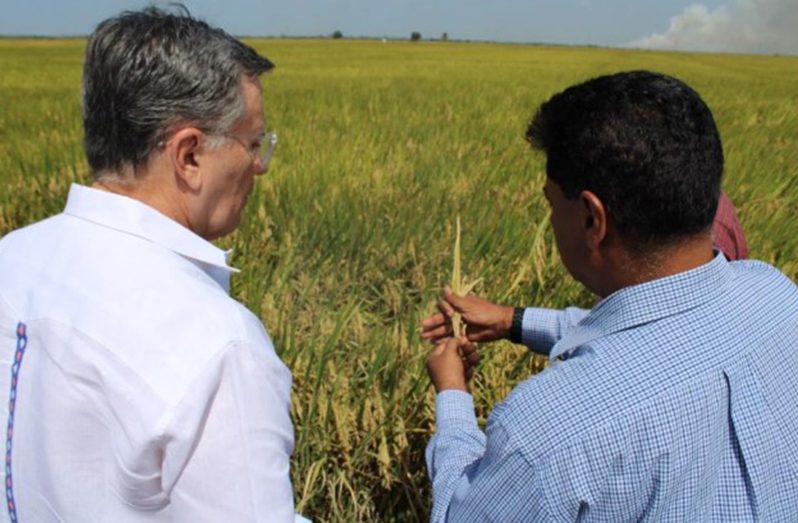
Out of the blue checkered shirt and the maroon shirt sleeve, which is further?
the maroon shirt sleeve

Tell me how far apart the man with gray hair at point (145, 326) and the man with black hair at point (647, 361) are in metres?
0.28

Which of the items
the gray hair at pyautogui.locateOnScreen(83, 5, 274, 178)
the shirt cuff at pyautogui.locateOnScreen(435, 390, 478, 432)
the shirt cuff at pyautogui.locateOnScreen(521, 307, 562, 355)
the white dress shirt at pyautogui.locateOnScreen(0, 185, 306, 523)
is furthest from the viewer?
the shirt cuff at pyautogui.locateOnScreen(521, 307, 562, 355)

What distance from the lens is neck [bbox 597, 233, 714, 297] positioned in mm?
810

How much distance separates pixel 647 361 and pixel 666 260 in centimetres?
13

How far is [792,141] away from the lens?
18.7 ft

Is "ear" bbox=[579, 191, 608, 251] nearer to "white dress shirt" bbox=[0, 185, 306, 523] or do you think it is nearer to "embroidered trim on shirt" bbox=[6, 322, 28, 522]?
"white dress shirt" bbox=[0, 185, 306, 523]

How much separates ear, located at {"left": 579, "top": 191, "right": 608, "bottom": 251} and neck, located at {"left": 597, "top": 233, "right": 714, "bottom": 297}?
27 mm

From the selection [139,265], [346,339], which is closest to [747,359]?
[139,265]

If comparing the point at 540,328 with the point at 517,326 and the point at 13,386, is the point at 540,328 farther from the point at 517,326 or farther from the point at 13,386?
the point at 13,386

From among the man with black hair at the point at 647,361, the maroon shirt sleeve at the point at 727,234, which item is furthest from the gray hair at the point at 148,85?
the maroon shirt sleeve at the point at 727,234

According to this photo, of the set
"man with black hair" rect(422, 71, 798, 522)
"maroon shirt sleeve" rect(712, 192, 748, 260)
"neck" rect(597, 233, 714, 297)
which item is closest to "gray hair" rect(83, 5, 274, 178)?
"man with black hair" rect(422, 71, 798, 522)

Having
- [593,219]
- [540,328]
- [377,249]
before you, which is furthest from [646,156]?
[377,249]

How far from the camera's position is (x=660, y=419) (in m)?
0.74

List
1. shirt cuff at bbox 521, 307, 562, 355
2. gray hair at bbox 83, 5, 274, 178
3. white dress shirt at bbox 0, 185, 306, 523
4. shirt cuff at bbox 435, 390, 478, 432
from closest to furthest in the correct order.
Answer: white dress shirt at bbox 0, 185, 306, 523 → gray hair at bbox 83, 5, 274, 178 → shirt cuff at bbox 435, 390, 478, 432 → shirt cuff at bbox 521, 307, 562, 355
